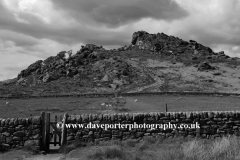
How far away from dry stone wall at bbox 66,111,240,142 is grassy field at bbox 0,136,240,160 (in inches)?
12.4

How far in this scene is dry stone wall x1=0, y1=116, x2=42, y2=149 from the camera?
934 cm

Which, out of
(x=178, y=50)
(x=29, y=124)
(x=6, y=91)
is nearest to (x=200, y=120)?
(x=29, y=124)

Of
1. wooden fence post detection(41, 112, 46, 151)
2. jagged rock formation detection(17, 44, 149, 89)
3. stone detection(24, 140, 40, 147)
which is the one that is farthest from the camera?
jagged rock formation detection(17, 44, 149, 89)

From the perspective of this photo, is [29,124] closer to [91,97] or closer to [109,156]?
[109,156]

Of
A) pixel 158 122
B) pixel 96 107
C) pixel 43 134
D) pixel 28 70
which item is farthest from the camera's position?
pixel 28 70

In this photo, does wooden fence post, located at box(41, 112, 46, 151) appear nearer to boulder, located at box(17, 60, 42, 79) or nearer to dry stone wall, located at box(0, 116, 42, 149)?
dry stone wall, located at box(0, 116, 42, 149)

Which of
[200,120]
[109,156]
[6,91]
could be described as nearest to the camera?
[109,156]

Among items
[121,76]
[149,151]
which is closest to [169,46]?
[121,76]

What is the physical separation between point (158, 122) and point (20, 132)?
218 inches

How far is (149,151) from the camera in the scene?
28.7ft

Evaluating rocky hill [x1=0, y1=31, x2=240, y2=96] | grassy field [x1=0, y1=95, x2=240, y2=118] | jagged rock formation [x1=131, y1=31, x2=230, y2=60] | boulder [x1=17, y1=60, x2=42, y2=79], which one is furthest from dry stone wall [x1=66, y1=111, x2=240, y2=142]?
jagged rock formation [x1=131, y1=31, x2=230, y2=60]

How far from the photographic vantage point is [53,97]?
4044cm

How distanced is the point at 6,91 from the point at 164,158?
47.0 metres

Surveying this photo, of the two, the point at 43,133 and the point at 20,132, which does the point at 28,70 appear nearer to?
the point at 20,132
